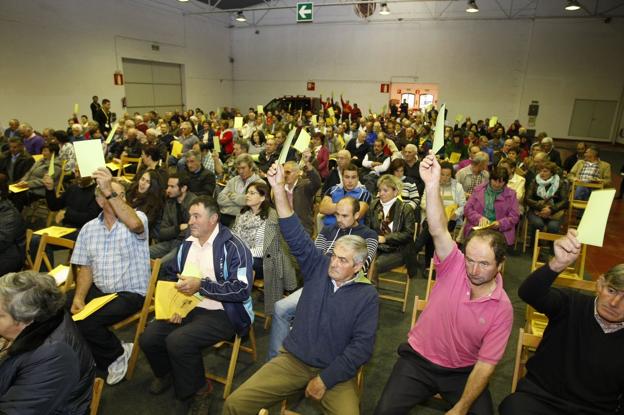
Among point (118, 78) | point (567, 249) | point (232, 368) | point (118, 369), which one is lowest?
point (118, 369)

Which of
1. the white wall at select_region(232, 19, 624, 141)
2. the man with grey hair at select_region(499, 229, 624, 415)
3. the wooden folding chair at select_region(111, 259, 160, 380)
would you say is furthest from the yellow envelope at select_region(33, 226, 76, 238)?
the white wall at select_region(232, 19, 624, 141)

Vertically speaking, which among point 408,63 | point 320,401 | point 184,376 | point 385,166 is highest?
point 408,63

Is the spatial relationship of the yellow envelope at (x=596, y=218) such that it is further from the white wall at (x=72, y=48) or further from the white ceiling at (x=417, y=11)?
the white wall at (x=72, y=48)

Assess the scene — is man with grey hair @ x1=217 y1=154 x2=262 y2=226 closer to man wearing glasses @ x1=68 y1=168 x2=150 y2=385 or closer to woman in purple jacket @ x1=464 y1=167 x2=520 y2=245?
man wearing glasses @ x1=68 y1=168 x2=150 y2=385

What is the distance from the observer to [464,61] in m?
17.1

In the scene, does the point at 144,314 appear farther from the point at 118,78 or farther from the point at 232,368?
the point at 118,78

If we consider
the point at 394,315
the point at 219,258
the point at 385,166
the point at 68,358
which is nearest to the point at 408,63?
the point at 385,166

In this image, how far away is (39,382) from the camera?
1.65 m

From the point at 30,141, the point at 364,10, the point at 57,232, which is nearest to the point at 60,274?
the point at 57,232

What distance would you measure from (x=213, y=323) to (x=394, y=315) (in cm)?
203

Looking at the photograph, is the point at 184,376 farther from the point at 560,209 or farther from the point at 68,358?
the point at 560,209

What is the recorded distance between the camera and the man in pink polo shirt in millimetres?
2016

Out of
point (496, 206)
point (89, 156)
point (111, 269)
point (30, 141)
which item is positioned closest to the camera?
point (89, 156)

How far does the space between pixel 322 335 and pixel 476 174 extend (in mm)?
4409
